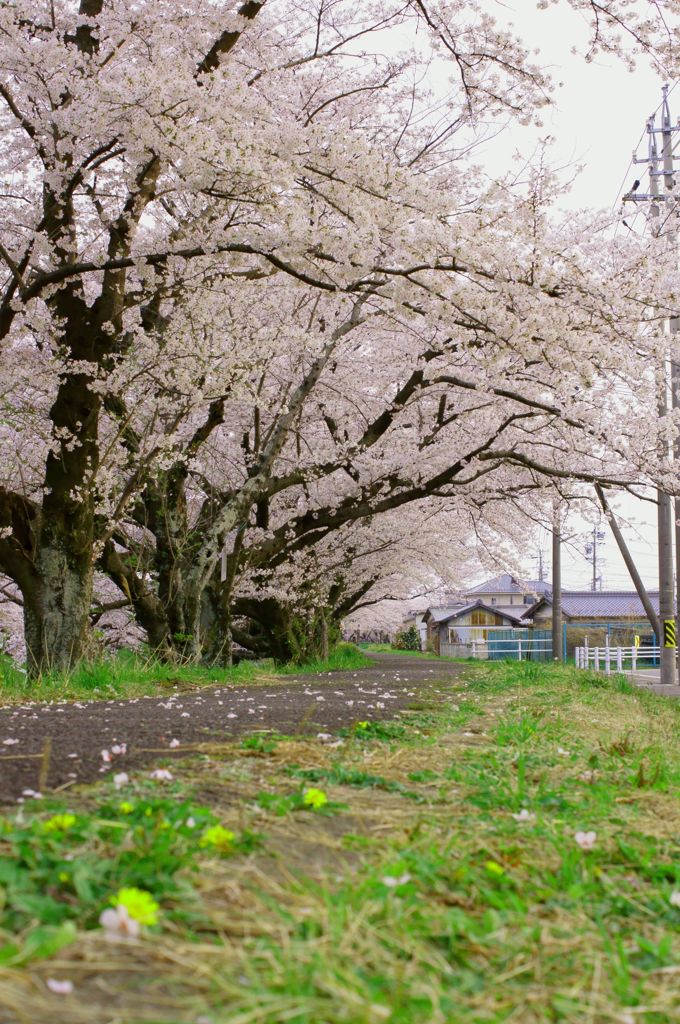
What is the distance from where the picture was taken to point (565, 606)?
4375cm

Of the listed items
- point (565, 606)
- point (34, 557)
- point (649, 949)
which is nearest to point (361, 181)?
point (34, 557)

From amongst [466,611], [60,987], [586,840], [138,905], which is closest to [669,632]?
[586,840]

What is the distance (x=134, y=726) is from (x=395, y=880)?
2.43 metres

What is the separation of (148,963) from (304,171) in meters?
5.69

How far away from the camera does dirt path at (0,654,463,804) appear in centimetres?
285

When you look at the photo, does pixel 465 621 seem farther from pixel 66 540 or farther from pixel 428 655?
pixel 66 540

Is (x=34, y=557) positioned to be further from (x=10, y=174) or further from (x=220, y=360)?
(x=10, y=174)

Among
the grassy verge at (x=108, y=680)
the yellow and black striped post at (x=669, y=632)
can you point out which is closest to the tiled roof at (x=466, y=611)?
the yellow and black striped post at (x=669, y=632)

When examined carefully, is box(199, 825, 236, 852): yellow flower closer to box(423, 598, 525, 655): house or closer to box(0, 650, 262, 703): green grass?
box(0, 650, 262, 703): green grass

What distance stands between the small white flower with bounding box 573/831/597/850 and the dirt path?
148 cm

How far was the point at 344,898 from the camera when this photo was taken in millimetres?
1710

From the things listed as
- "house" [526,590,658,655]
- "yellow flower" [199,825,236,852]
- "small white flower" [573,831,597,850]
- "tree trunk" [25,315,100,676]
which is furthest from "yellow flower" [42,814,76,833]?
"house" [526,590,658,655]

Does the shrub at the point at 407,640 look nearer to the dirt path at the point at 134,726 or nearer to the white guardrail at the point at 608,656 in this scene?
the white guardrail at the point at 608,656

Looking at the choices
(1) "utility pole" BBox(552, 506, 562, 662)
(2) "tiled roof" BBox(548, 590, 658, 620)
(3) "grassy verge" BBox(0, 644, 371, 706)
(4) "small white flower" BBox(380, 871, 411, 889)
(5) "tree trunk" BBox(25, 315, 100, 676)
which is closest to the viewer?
(4) "small white flower" BBox(380, 871, 411, 889)
